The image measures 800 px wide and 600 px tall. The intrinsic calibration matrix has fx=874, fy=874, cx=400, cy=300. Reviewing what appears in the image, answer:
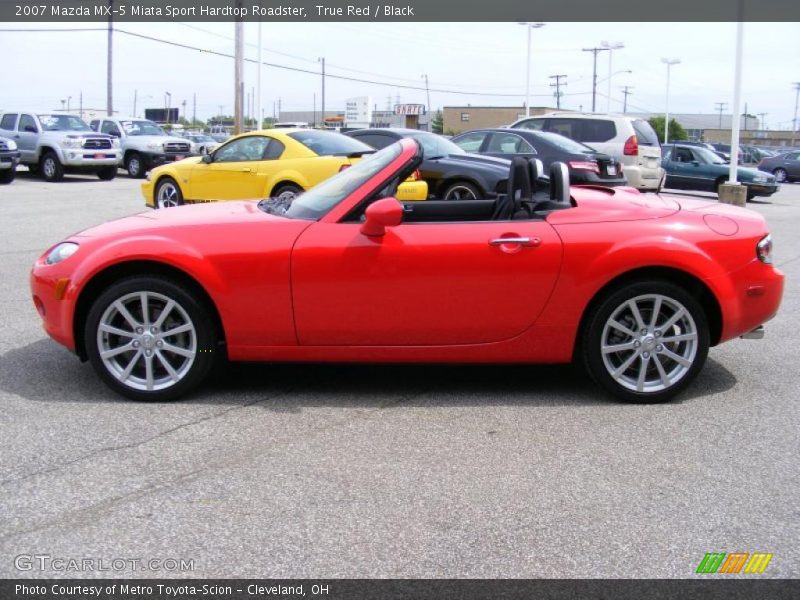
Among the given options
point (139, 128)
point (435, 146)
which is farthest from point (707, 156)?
point (139, 128)

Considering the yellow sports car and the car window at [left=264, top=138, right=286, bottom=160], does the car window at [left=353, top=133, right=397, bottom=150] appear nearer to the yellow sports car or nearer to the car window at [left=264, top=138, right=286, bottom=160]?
the yellow sports car

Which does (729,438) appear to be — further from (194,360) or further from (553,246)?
(194,360)

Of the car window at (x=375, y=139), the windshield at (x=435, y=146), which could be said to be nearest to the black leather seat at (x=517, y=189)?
the windshield at (x=435, y=146)

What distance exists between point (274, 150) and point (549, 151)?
4.38m

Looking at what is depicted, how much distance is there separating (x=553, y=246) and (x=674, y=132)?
315 feet

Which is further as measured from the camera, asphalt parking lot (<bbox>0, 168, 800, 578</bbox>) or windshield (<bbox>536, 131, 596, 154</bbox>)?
windshield (<bbox>536, 131, 596, 154</bbox>)

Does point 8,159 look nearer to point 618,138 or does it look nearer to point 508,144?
point 508,144

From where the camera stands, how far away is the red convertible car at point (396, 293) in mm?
4691

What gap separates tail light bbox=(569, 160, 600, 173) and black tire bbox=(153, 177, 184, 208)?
19.7ft

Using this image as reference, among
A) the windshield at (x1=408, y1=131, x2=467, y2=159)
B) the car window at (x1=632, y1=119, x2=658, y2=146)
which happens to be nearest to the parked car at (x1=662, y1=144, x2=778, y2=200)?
the car window at (x1=632, y1=119, x2=658, y2=146)

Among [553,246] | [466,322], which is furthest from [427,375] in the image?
[553,246]

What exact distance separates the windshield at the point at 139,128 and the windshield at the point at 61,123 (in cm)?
189

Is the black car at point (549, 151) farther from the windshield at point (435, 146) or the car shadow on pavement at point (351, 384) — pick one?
the car shadow on pavement at point (351, 384)

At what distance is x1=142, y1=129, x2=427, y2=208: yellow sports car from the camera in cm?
1176
